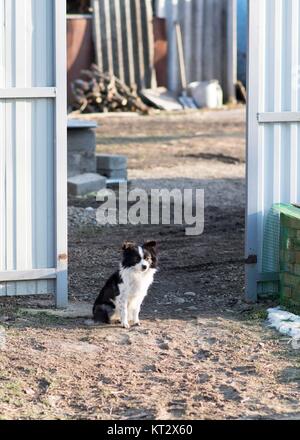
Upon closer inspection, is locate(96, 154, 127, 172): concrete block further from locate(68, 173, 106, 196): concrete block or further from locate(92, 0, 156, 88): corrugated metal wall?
locate(92, 0, 156, 88): corrugated metal wall

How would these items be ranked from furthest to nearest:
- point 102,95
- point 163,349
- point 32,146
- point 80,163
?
1. point 102,95
2. point 80,163
3. point 32,146
4. point 163,349

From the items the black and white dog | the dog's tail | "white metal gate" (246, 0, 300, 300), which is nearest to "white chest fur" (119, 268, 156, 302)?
the black and white dog

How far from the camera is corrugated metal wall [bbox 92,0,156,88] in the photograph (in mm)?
24641

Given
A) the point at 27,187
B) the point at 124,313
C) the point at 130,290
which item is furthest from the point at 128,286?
the point at 27,187

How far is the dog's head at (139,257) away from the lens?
30.9ft

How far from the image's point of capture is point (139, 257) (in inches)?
372

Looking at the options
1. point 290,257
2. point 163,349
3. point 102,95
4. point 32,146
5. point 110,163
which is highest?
point 102,95

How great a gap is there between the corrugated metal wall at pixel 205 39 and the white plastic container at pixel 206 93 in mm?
480

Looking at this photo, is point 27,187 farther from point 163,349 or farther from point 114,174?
point 114,174

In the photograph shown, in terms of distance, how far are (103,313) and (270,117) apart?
2.40 meters

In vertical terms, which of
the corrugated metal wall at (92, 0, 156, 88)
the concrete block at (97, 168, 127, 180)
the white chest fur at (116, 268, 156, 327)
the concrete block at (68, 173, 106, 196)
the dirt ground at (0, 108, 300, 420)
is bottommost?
the dirt ground at (0, 108, 300, 420)

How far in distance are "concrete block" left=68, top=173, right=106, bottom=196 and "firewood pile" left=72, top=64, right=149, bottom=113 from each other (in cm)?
767

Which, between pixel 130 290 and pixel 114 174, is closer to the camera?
pixel 130 290

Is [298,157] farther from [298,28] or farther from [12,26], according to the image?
[12,26]
